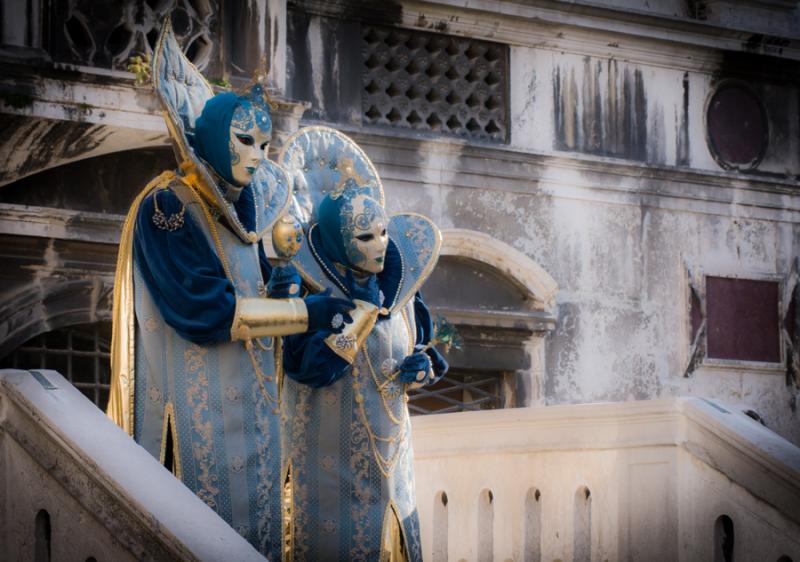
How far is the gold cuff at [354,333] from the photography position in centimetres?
671

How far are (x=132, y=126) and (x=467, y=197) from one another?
9.94ft

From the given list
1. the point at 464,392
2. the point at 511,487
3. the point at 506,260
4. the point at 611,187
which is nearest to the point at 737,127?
the point at 611,187

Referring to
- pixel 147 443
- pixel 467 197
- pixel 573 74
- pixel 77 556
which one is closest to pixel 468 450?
pixel 147 443

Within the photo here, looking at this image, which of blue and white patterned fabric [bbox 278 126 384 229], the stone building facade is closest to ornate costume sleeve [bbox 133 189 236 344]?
blue and white patterned fabric [bbox 278 126 384 229]

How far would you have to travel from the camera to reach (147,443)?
636 cm

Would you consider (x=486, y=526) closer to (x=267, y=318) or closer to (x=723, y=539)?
(x=723, y=539)

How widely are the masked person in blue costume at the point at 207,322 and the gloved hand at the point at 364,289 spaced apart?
1.24ft

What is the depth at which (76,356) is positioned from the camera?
441 inches

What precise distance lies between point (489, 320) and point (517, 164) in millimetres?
1255

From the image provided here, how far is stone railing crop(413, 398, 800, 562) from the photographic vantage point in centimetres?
691

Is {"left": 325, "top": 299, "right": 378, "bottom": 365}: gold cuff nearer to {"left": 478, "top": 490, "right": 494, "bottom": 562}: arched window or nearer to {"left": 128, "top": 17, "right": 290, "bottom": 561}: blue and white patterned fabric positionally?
{"left": 128, "top": 17, "right": 290, "bottom": 561}: blue and white patterned fabric

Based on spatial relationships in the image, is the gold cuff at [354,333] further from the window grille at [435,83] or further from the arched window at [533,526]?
the window grille at [435,83]

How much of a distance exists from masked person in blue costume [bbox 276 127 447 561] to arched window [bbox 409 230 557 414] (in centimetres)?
538

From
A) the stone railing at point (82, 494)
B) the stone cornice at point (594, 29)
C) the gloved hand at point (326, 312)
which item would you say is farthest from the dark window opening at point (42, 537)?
the stone cornice at point (594, 29)
